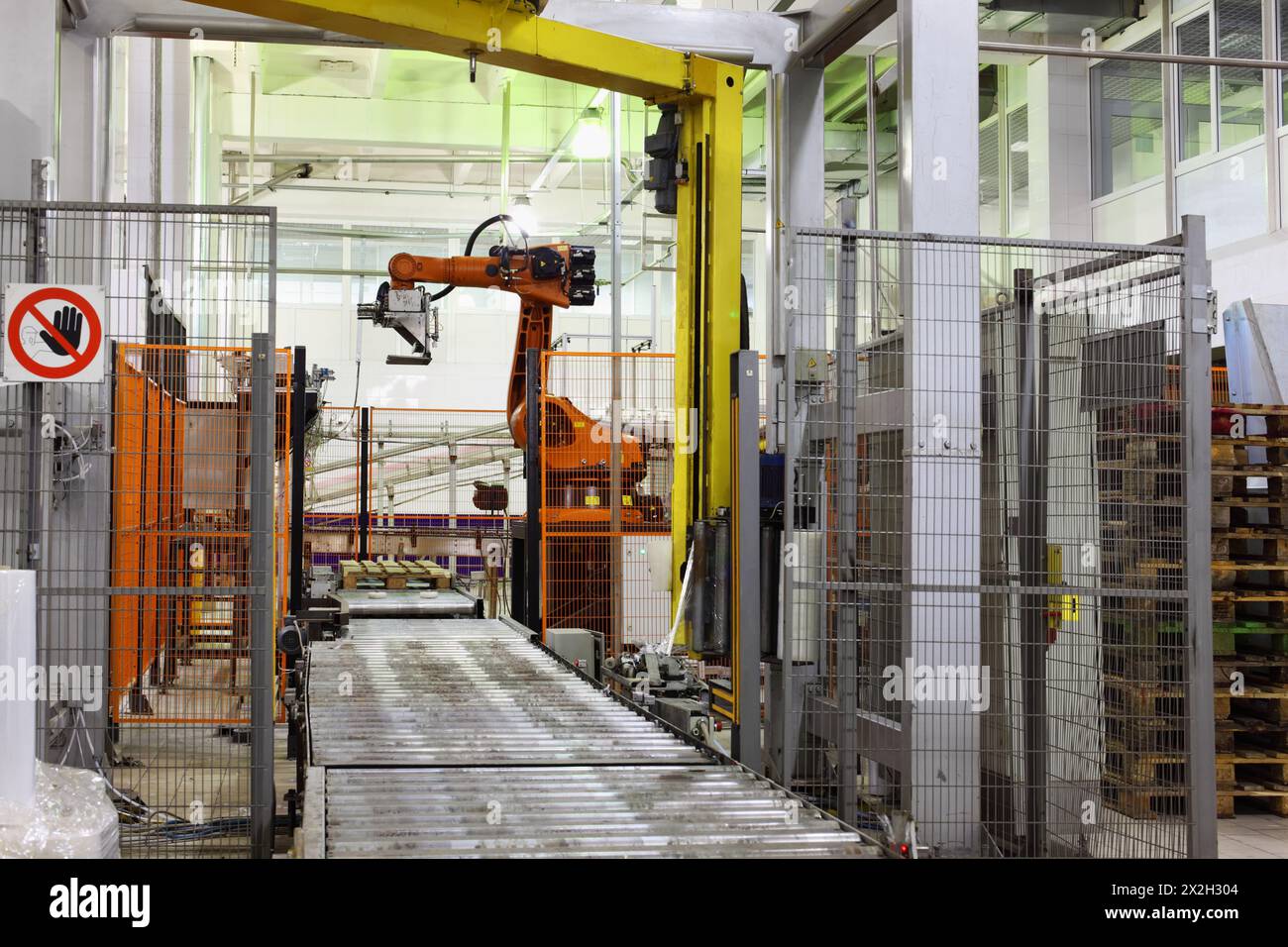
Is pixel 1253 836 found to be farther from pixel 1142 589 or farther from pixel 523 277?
pixel 523 277

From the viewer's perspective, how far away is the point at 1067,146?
Result: 11.7m

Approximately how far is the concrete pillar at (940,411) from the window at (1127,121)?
652cm

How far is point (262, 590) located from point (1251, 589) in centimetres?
546

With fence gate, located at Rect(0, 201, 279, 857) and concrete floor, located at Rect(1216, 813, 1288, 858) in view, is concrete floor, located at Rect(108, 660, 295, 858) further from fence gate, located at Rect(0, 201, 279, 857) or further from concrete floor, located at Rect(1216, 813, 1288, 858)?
concrete floor, located at Rect(1216, 813, 1288, 858)

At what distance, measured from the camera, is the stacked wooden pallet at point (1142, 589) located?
4973 mm

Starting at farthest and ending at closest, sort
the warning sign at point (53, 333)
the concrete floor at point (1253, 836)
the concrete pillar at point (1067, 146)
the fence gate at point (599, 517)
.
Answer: the concrete pillar at point (1067, 146)
the fence gate at point (599, 517)
the concrete floor at point (1253, 836)
the warning sign at point (53, 333)

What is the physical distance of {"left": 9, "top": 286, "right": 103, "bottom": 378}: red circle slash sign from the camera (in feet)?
13.9

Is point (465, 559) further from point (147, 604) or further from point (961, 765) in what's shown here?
point (961, 765)

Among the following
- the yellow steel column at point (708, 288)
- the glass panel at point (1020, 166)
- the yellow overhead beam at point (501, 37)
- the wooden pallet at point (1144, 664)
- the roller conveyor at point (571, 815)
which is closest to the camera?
the roller conveyor at point (571, 815)

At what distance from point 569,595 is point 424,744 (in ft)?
15.5

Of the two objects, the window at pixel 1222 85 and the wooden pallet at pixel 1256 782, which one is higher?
the window at pixel 1222 85

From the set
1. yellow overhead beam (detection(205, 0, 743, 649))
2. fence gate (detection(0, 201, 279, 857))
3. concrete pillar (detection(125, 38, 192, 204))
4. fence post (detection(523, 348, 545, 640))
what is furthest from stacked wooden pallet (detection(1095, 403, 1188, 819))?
concrete pillar (detection(125, 38, 192, 204))

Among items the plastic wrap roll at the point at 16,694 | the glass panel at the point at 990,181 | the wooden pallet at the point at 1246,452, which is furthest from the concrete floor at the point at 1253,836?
the glass panel at the point at 990,181

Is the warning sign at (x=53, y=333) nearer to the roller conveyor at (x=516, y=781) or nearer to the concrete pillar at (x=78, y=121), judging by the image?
the roller conveyor at (x=516, y=781)
